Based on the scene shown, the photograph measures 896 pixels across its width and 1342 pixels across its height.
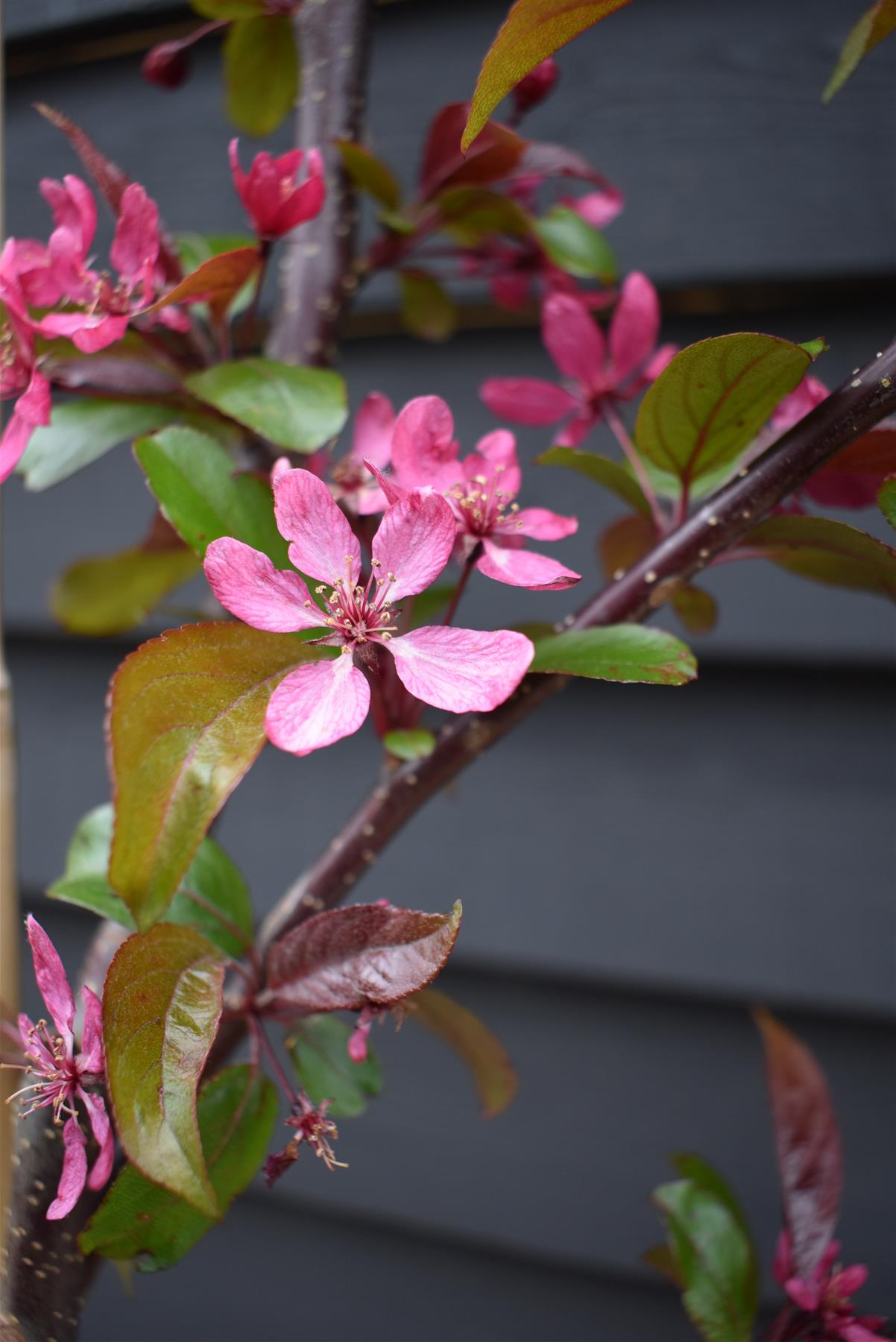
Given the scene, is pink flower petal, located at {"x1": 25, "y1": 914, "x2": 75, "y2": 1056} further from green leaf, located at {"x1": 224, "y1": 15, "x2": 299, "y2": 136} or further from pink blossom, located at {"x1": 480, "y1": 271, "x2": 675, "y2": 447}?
green leaf, located at {"x1": 224, "y1": 15, "x2": 299, "y2": 136}

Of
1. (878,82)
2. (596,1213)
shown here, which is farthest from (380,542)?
(596,1213)

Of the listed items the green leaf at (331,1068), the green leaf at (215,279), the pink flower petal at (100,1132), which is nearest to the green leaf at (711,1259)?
the green leaf at (331,1068)

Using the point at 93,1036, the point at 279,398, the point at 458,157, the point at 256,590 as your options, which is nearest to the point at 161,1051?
the point at 93,1036

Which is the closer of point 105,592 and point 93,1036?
point 93,1036

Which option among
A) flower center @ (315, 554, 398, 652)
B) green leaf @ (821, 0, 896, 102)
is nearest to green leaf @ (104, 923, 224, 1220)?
flower center @ (315, 554, 398, 652)

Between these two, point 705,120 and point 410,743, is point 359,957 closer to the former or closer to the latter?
point 410,743

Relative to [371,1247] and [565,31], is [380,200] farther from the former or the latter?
[371,1247]
